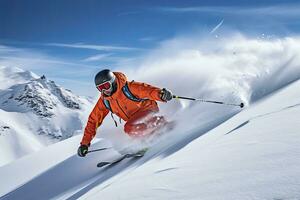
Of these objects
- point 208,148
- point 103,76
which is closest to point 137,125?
point 103,76

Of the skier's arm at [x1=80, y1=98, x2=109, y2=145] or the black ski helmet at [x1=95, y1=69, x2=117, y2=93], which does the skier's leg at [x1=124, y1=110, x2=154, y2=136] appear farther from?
the black ski helmet at [x1=95, y1=69, x2=117, y2=93]

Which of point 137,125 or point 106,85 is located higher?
point 106,85

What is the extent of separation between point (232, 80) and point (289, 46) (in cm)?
306

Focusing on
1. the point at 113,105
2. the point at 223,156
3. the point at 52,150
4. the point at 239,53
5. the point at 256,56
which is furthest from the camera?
the point at 239,53

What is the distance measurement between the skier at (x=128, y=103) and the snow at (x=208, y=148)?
397 millimetres

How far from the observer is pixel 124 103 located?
8.16 meters

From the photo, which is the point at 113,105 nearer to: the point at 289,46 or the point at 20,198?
the point at 20,198

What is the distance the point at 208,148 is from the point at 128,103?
4.38 m

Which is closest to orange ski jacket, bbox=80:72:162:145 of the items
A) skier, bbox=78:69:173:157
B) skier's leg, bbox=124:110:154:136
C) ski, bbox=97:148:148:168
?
skier, bbox=78:69:173:157

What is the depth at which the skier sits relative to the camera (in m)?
7.62

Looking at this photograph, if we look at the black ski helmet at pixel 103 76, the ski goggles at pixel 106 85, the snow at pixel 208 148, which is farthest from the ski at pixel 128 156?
the black ski helmet at pixel 103 76

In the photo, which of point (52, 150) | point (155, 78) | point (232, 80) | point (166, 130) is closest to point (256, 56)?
point (232, 80)

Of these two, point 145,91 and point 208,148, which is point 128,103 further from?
point 208,148

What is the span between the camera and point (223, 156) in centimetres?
326
